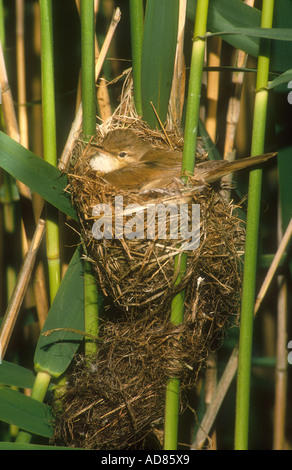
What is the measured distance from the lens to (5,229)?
5.59ft

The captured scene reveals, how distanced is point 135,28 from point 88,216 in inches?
20.8

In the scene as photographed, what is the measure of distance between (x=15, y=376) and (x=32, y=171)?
24.2 inches

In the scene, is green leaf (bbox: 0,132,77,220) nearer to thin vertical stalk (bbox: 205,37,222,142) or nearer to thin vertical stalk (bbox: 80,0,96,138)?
thin vertical stalk (bbox: 80,0,96,138)

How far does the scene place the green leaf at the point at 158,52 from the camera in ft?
3.90

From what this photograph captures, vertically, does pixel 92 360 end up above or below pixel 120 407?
above

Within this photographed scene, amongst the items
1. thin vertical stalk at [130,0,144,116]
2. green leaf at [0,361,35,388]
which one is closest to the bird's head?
thin vertical stalk at [130,0,144,116]

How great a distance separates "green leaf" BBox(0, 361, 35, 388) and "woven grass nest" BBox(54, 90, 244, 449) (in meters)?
0.12

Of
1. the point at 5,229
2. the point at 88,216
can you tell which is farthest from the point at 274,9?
the point at 5,229

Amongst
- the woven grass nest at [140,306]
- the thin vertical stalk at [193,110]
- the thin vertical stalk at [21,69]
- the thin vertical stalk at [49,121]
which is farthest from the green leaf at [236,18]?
the thin vertical stalk at [21,69]

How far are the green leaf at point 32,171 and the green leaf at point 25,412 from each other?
54 centimetres

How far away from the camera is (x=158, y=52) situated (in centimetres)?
123

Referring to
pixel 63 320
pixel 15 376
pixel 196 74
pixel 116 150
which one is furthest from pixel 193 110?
pixel 15 376

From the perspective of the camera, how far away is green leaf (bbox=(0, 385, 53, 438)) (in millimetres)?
1240

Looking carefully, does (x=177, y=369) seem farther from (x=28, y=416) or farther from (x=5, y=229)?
(x=5, y=229)
